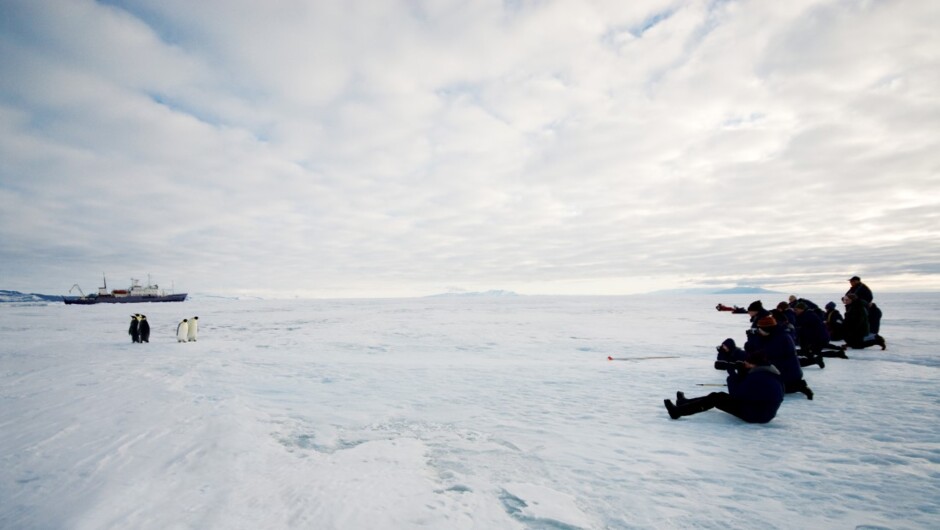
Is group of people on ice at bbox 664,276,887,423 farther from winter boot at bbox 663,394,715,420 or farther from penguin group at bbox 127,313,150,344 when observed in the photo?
penguin group at bbox 127,313,150,344

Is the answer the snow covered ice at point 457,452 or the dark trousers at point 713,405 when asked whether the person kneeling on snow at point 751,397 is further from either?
the snow covered ice at point 457,452

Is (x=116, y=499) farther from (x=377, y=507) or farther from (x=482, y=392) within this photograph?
(x=482, y=392)

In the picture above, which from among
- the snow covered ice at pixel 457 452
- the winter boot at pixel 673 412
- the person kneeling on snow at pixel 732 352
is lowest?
the snow covered ice at pixel 457 452

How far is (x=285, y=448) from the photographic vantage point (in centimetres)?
501

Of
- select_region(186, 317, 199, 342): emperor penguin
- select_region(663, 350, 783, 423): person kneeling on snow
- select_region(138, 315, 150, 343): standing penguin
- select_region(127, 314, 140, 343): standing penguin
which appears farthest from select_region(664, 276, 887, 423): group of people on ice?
select_region(127, 314, 140, 343): standing penguin

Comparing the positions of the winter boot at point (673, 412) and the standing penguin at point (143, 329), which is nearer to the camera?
the winter boot at point (673, 412)

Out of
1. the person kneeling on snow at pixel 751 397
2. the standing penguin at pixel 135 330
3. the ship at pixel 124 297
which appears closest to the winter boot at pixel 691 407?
the person kneeling on snow at pixel 751 397

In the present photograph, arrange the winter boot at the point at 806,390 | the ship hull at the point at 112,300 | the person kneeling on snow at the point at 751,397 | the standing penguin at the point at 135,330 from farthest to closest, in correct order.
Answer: the ship hull at the point at 112,300 → the standing penguin at the point at 135,330 → the winter boot at the point at 806,390 → the person kneeling on snow at the point at 751,397

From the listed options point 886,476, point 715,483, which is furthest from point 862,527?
point 886,476

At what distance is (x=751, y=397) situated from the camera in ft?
18.1

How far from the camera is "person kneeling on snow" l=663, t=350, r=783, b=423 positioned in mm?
5406

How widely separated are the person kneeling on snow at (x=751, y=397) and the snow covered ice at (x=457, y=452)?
0.22m

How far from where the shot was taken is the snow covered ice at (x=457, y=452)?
3.42 meters

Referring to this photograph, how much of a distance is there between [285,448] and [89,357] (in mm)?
12543
